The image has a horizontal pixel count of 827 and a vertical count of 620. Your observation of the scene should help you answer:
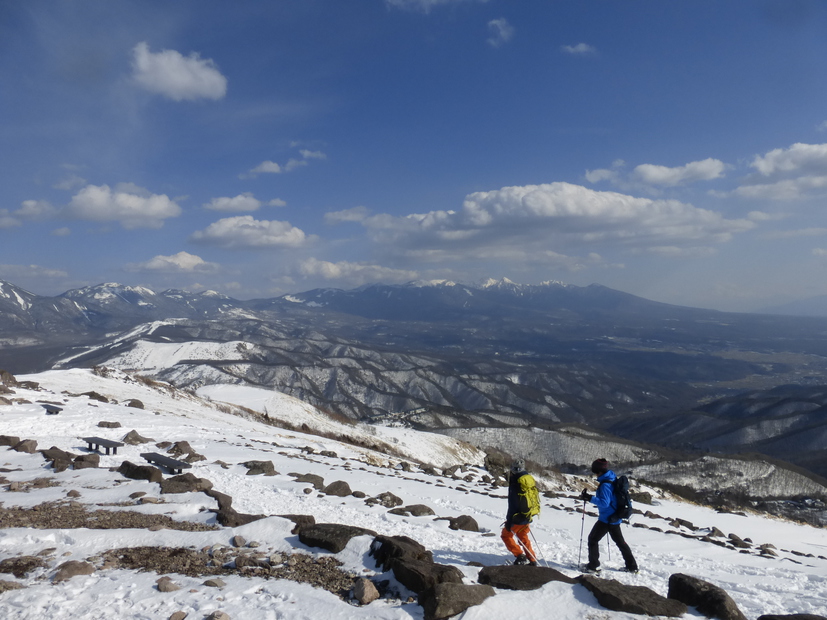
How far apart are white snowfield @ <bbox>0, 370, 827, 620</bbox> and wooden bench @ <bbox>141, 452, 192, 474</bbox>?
1.76 ft

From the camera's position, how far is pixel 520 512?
8.46m

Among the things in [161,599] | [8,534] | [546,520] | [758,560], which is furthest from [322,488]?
[758,560]

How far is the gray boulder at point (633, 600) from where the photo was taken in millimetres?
6086

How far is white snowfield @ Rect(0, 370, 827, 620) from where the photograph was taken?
6176 millimetres

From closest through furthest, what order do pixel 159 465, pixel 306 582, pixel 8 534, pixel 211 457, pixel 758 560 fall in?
pixel 306 582, pixel 8 534, pixel 758 560, pixel 159 465, pixel 211 457

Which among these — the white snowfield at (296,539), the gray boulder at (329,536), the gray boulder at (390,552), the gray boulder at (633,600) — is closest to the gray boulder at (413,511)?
the white snowfield at (296,539)

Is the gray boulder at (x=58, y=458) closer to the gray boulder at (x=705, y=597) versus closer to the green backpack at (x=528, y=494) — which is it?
the green backpack at (x=528, y=494)

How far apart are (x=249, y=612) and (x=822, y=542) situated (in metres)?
23.9

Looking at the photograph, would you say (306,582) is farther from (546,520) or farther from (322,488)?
(546,520)

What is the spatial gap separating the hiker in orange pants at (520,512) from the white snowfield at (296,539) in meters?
0.79

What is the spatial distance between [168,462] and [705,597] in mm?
15227

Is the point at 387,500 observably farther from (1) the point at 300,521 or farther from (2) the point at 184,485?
(2) the point at 184,485

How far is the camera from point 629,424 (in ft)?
447

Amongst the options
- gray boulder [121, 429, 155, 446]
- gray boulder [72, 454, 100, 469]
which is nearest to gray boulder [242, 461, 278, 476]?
gray boulder [72, 454, 100, 469]
